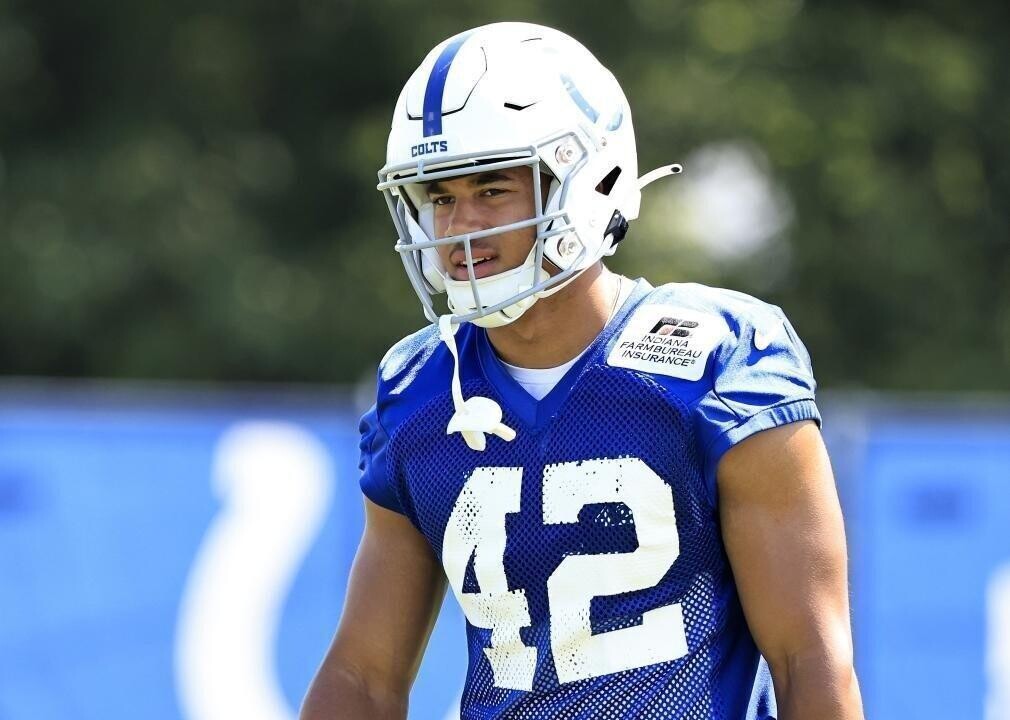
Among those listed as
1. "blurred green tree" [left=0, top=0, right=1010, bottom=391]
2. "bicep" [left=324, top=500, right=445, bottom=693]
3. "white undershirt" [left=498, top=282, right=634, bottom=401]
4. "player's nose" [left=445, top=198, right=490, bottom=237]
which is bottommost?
"blurred green tree" [left=0, top=0, right=1010, bottom=391]

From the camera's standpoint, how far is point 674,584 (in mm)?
2713

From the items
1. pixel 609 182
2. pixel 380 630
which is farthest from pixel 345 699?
pixel 609 182

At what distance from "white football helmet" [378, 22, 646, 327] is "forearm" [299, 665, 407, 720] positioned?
A: 694 millimetres

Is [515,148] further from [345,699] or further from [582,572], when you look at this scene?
[345,699]

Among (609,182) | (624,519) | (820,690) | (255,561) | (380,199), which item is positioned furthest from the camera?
(380,199)

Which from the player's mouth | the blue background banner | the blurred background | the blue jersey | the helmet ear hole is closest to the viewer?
the blue jersey

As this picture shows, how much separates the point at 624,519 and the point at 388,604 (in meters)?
0.55

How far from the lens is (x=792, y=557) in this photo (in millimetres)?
2619

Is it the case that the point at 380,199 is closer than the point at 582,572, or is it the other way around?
the point at 582,572

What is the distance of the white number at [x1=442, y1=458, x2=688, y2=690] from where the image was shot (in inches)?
106

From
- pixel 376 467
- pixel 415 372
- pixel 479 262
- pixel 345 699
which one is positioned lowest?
pixel 345 699

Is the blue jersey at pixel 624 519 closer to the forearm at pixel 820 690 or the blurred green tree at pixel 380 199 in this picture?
the forearm at pixel 820 690

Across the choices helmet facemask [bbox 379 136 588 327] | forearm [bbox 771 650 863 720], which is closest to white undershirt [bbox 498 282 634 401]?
helmet facemask [bbox 379 136 588 327]

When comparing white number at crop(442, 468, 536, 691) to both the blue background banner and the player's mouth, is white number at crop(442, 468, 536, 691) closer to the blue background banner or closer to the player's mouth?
the player's mouth
